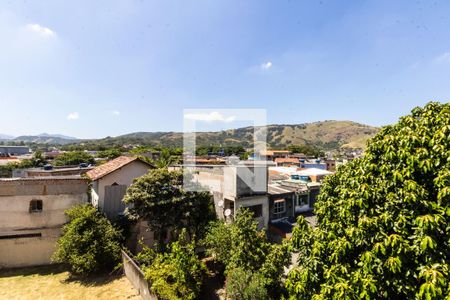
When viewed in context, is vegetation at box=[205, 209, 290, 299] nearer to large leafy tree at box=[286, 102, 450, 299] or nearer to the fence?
the fence

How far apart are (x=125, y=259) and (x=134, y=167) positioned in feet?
22.6

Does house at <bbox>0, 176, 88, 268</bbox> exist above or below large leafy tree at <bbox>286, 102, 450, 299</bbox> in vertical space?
below

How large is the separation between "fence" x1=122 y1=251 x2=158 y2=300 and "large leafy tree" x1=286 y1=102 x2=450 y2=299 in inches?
310

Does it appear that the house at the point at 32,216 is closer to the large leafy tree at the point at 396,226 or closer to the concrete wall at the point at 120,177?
the concrete wall at the point at 120,177

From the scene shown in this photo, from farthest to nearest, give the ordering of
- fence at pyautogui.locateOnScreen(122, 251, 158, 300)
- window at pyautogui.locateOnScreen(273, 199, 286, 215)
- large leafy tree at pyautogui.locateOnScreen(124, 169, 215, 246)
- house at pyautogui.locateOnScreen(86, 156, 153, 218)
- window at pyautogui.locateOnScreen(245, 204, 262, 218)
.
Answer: window at pyautogui.locateOnScreen(273, 199, 286, 215) → house at pyautogui.locateOnScreen(86, 156, 153, 218) → window at pyautogui.locateOnScreen(245, 204, 262, 218) → large leafy tree at pyautogui.locateOnScreen(124, 169, 215, 246) → fence at pyautogui.locateOnScreen(122, 251, 158, 300)

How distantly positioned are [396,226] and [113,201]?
17.6m

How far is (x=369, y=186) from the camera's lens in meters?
6.60

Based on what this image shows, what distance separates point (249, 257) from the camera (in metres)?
12.1

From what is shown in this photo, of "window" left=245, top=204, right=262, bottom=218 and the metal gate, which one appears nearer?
"window" left=245, top=204, right=262, bottom=218

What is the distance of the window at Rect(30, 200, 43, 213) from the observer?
16469mm

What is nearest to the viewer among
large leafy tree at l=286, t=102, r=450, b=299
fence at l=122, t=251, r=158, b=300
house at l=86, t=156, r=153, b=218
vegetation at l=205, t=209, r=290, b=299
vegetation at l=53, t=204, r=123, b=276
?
large leafy tree at l=286, t=102, r=450, b=299

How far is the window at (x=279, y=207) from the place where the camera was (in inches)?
734

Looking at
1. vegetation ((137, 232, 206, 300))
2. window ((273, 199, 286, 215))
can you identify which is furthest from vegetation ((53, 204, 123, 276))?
window ((273, 199, 286, 215))

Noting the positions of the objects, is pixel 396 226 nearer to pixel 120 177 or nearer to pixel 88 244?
pixel 88 244
